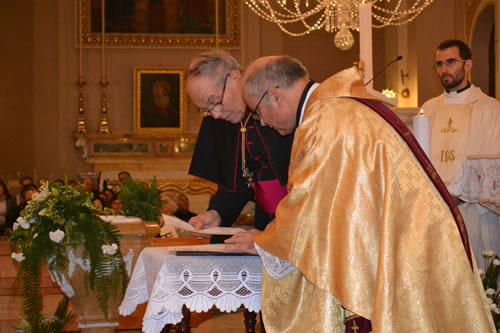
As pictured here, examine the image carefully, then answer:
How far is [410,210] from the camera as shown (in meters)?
2.77

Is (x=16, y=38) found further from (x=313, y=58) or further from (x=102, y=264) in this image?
(x=102, y=264)

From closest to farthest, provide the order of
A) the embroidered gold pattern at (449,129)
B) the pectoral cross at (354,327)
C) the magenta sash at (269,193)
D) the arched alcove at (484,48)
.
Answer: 1. the pectoral cross at (354,327)
2. the magenta sash at (269,193)
3. the embroidered gold pattern at (449,129)
4. the arched alcove at (484,48)

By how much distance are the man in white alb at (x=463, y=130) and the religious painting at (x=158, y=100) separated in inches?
327

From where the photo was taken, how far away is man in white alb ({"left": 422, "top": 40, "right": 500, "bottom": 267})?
584 cm

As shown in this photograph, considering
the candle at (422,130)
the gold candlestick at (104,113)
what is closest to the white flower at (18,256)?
the candle at (422,130)

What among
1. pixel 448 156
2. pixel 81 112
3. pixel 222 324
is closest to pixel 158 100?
pixel 81 112

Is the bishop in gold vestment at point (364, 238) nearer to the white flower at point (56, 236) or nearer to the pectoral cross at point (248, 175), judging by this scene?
the pectoral cross at point (248, 175)

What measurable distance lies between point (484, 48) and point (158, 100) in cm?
616

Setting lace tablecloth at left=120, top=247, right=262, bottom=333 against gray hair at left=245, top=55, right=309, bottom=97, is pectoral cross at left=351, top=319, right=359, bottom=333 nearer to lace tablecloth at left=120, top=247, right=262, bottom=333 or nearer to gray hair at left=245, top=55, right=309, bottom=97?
lace tablecloth at left=120, top=247, right=262, bottom=333

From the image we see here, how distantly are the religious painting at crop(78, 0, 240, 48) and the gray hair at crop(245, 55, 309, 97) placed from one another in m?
11.6

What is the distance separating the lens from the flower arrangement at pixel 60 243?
411 cm

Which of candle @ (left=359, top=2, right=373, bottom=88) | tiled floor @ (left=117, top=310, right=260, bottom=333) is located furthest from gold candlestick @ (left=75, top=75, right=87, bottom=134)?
candle @ (left=359, top=2, right=373, bottom=88)

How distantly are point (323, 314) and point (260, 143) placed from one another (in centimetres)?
127

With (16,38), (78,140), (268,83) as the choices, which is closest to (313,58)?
(78,140)
